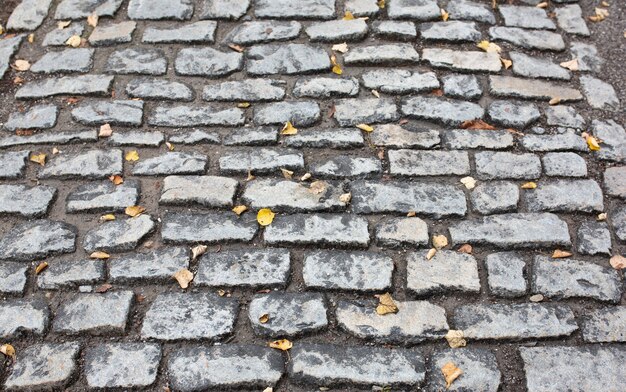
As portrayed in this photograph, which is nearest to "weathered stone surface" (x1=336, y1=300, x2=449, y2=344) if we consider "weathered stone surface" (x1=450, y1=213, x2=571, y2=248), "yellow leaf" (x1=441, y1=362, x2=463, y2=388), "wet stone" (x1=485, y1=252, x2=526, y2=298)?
"yellow leaf" (x1=441, y1=362, x2=463, y2=388)

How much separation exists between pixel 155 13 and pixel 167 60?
496mm

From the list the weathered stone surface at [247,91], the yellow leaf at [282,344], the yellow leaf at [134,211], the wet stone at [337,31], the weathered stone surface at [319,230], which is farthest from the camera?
the wet stone at [337,31]

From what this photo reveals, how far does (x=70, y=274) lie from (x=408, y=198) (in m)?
1.53

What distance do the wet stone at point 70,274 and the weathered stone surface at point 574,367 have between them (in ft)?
5.75

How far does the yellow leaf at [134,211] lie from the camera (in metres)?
3.02

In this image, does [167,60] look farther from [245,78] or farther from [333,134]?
[333,134]

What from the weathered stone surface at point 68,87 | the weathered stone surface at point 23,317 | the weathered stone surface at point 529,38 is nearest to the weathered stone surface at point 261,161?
→ the weathered stone surface at point 68,87

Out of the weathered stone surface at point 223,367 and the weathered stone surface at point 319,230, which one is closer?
the weathered stone surface at point 223,367

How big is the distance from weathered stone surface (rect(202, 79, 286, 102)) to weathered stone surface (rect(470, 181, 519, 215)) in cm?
119

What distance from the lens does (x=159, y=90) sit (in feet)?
12.0

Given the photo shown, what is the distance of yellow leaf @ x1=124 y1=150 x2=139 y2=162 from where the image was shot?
10.8 feet

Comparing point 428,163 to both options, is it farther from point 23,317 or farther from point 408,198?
point 23,317

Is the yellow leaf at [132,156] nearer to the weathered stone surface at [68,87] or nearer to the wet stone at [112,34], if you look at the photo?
the weathered stone surface at [68,87]

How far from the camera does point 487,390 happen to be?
2434 millimetres
